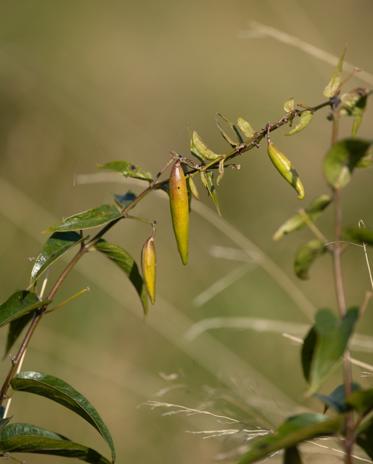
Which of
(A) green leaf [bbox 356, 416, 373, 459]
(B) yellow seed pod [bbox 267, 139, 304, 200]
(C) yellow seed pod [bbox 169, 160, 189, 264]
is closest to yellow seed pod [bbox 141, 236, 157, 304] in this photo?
(C) yellow seed pod [bbox 169, 160, 189, 264]

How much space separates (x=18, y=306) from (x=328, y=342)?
1.37 ft

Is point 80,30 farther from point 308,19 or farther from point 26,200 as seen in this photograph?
point 26,200

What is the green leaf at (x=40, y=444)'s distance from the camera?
846mm

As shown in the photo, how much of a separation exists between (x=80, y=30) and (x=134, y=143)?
1.40m

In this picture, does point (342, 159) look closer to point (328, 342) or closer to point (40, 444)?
point (328, 342)

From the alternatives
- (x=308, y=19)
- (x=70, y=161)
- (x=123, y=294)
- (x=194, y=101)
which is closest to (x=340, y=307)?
(x=123, y=294)

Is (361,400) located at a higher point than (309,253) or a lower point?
lower

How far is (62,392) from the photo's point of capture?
2.85 ft

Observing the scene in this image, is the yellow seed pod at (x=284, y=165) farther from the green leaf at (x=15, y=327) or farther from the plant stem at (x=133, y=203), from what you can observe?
the green leaf at (x=15, y=327)

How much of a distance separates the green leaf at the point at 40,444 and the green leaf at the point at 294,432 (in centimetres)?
26

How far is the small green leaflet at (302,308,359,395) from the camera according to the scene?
61 centimetres

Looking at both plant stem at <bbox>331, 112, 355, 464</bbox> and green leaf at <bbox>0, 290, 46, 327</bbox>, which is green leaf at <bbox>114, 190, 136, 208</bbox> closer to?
green leaf at <bbox>0, 290, 46, 327</bbox>

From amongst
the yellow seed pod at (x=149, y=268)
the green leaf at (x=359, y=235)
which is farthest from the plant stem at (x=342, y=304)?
the yellow seed pod at (x=149, y=268)

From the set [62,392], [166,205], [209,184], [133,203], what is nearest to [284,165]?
[209,184]
